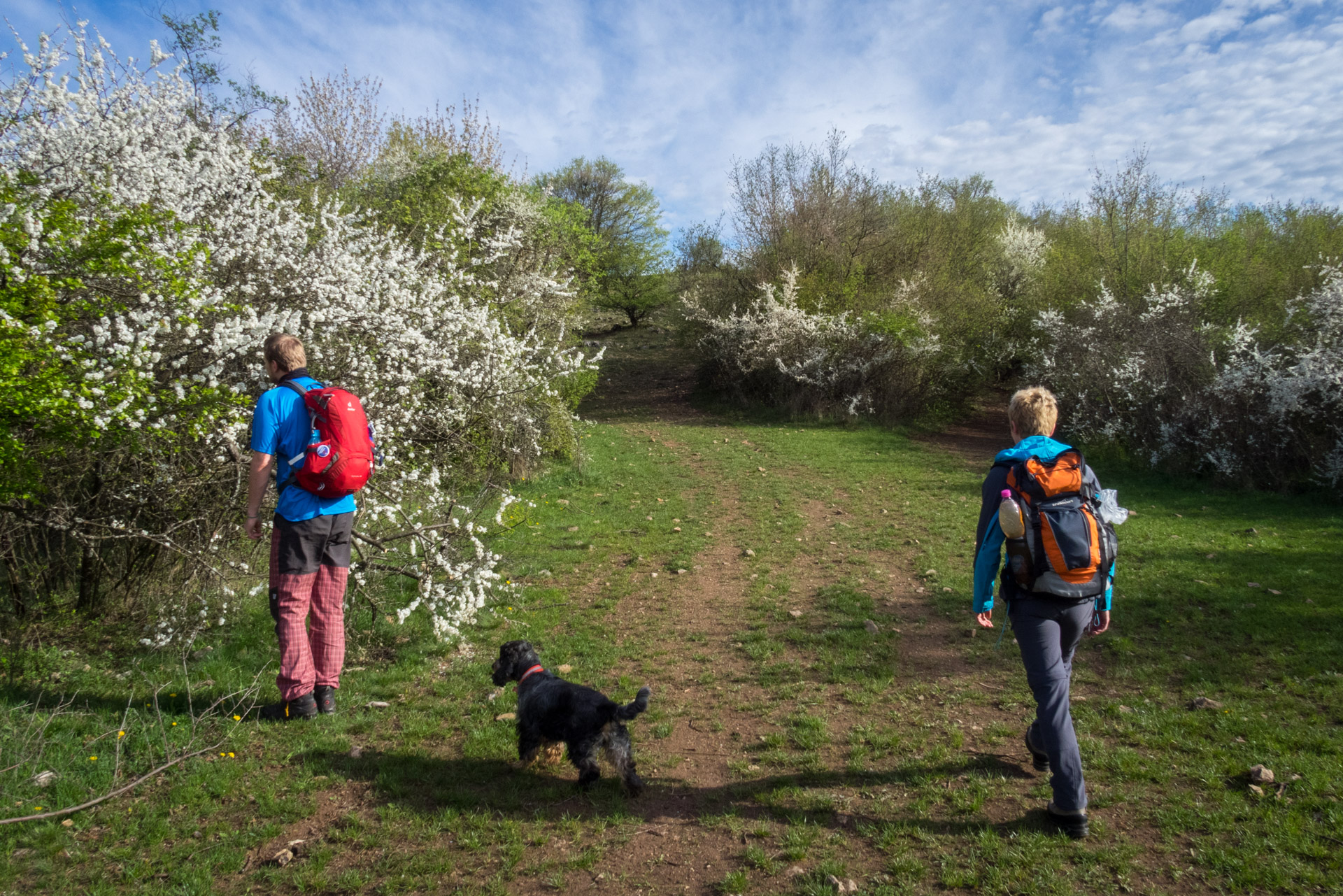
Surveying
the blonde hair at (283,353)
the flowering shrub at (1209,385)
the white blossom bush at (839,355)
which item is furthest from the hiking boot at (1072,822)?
the white blossom bush at (839,355)

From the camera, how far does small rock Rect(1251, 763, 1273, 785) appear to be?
12.5 feet

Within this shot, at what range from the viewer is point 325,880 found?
311 cm

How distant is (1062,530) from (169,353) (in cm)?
575

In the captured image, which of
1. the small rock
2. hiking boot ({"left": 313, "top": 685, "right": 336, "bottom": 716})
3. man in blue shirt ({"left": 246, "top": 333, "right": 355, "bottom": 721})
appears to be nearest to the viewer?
the small rock

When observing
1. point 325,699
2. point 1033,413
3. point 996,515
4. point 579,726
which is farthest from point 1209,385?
point 325,699

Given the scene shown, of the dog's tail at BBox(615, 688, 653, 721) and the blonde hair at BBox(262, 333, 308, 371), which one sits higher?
the blonde hair at BBox(262, 333, 308, 371)

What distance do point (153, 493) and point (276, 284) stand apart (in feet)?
6.91

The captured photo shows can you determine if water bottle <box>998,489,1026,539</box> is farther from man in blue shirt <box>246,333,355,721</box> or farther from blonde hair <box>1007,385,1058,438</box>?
man in blue shirt <box>246,333,355,721</box>

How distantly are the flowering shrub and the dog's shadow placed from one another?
42.4 ft

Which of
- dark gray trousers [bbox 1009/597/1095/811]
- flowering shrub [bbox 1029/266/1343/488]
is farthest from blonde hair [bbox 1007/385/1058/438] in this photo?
flowering shrub [bbox 1029/266/1343/488]

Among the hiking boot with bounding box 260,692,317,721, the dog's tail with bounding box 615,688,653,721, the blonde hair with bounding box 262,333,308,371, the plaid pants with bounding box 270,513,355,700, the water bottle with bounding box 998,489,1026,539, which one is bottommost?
the hiking boot with bounding box 260,692,317,721

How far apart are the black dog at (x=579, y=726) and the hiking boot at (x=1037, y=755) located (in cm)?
222

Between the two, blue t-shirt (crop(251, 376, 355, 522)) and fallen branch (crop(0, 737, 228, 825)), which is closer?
fallen branch (crop(0, 737, 228, 825))

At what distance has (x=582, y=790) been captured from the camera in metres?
3.88
